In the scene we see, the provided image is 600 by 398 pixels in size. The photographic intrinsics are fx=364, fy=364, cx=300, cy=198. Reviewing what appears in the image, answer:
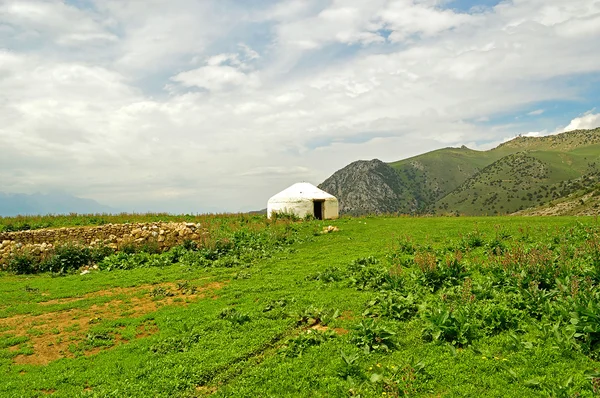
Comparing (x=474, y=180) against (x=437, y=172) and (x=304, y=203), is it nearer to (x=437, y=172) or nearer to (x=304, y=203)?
(x=437, y=172)

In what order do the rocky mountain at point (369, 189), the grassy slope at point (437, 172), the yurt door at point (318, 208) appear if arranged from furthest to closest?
1. the grassy slope at point (437, 172)
2. the rocky mountain at point (369, 189)
3. the yurt door at point (318, 208)

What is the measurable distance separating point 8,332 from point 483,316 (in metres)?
9.90

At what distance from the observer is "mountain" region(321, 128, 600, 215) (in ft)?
328

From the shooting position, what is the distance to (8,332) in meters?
8.09

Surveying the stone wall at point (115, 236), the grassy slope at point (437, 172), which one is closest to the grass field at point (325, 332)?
the stone wall at point (115, 236)

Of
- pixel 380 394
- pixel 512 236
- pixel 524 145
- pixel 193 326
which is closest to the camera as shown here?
pixel 380 394

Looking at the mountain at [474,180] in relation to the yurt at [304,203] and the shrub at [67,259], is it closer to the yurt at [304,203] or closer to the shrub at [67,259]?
the yurt at [304,203]

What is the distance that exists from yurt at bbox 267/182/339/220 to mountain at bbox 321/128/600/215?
207 ft

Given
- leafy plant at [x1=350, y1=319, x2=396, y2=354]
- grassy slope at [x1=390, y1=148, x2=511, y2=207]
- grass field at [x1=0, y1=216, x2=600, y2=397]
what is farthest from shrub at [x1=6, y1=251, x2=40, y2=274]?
grassy slope at [x1=390, y1=148, x2=511, y2=207]

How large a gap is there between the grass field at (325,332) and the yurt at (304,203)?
65.9 feet

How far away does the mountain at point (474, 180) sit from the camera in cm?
10012

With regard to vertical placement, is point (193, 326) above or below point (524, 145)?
below

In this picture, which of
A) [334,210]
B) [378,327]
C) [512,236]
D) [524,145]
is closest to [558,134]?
[524,145]

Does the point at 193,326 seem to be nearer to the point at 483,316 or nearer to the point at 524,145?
the point at 483,316
